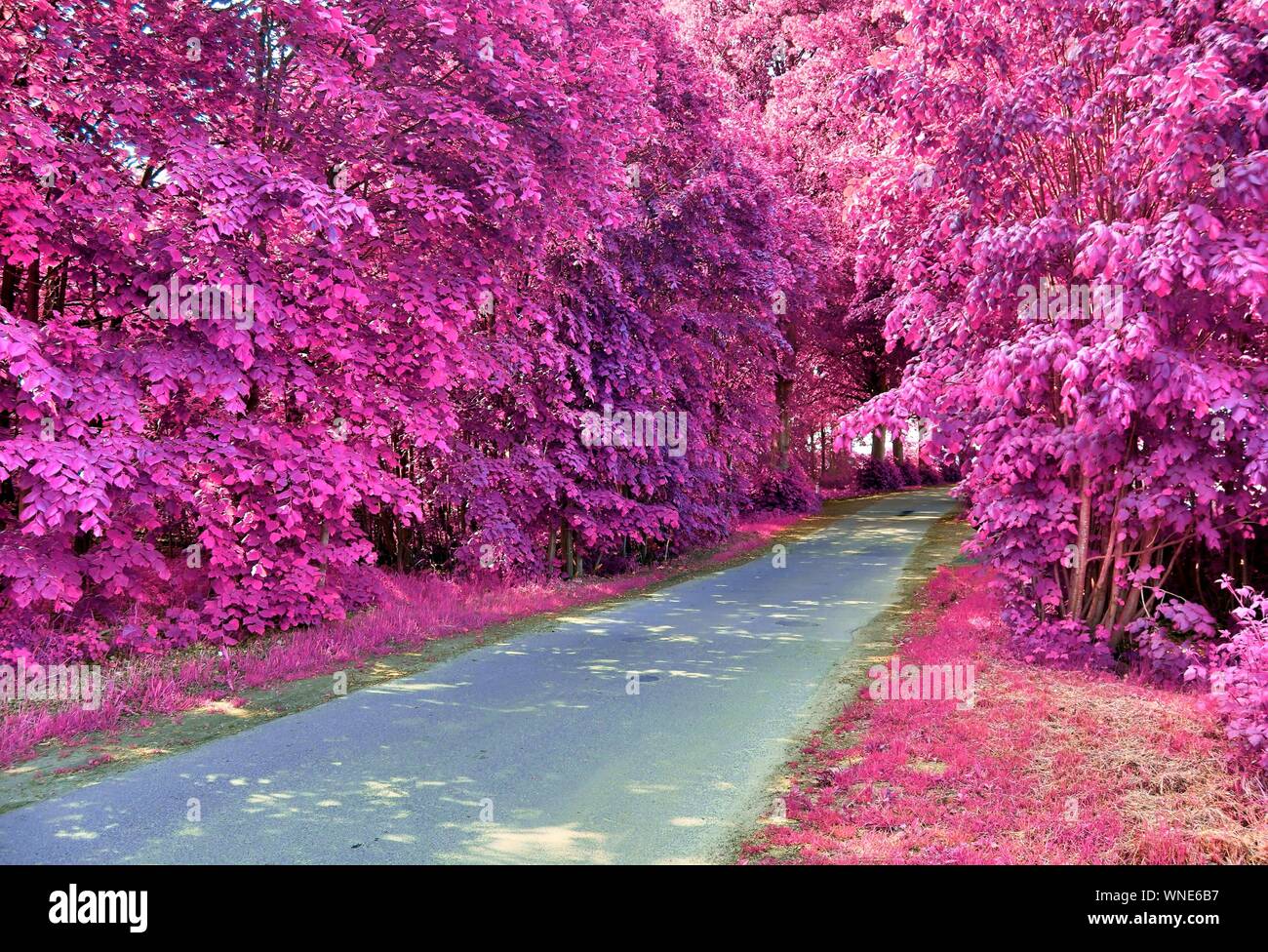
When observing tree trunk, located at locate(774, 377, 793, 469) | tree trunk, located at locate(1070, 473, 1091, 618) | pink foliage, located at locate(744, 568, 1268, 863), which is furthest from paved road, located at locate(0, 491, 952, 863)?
tree trunk, located at locate(774, 377, 793, 469)

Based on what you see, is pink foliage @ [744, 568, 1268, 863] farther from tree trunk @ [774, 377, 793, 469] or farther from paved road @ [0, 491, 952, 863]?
tree trunk @ [774, 377, 793, 469]

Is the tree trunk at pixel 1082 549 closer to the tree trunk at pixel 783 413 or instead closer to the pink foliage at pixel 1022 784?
the pink foliage at pixel 1022 784

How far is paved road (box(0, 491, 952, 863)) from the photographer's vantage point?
434cm

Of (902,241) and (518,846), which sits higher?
(902,241)

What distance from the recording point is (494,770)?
546 centimetres

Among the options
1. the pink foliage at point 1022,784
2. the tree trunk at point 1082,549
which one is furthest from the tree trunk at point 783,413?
the pink foliage at point 1022,784

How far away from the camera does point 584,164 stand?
9.62 m

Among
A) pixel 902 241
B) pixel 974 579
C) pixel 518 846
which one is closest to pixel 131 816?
pixel 518 846

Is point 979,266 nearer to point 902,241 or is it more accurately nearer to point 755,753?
point 902,241

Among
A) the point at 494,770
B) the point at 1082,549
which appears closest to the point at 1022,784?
the point at 494,770

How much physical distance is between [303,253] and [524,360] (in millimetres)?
4125

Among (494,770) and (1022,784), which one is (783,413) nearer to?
(1022,784)

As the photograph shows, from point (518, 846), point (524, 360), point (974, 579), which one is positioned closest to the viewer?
point (518, 846)

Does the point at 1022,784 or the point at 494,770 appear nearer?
the point at 1022,784
